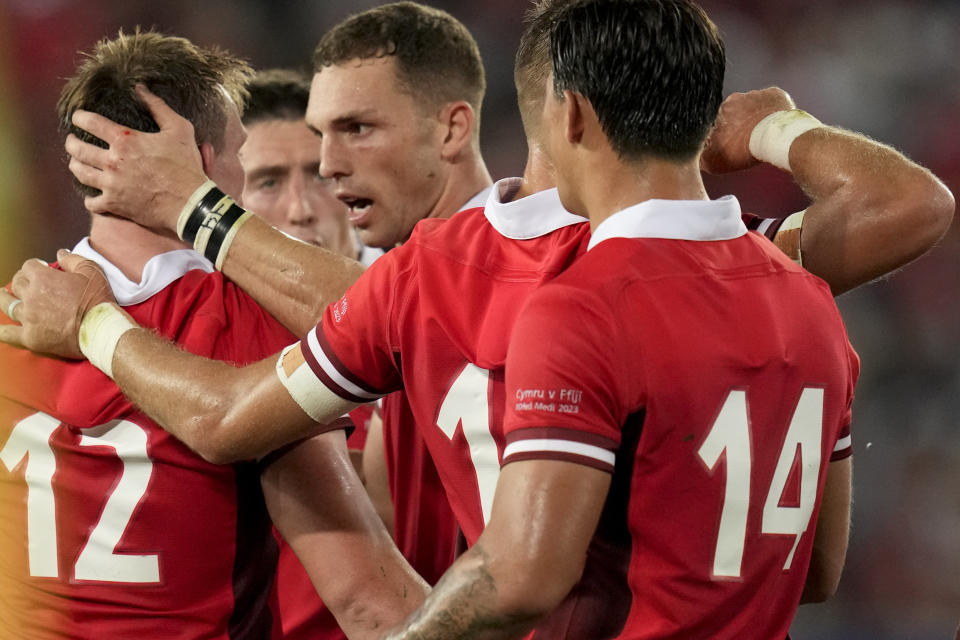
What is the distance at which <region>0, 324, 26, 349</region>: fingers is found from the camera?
7.28 feet

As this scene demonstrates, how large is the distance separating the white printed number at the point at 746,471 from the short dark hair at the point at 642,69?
0.41 metres

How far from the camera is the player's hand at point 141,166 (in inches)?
91.7

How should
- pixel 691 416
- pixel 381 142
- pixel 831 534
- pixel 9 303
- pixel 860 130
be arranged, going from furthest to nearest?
pixel 860 130
pixel 381 142
pixel 9 303
pixel 831 534
pixel 691 416

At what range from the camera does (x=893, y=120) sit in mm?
6133

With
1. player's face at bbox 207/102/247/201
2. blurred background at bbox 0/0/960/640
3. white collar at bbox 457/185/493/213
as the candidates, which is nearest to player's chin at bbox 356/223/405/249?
white collar at bbox 457/185/493/213

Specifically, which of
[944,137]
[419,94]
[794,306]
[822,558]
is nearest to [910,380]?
[944,137]

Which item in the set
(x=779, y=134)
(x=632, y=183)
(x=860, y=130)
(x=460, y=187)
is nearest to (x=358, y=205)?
(x=460, y=187)

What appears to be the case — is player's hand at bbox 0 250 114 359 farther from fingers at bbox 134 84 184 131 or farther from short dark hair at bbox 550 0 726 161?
short dark hair at bbox 550 0 726 161

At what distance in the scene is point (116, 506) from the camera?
2172mm

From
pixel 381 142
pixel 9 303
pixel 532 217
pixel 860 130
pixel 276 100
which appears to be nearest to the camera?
pixel 532 217

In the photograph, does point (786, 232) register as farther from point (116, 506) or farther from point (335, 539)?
point (116, 506)

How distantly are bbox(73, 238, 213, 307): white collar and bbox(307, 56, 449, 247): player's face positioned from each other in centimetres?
95

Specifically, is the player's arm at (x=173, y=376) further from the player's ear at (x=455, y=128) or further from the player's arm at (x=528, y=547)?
the player's ear at (x=455, y=128)

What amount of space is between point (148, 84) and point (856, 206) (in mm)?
1524
